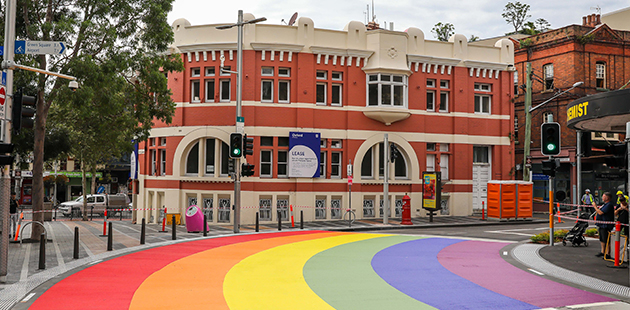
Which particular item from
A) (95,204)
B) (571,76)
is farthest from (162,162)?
(571,76)

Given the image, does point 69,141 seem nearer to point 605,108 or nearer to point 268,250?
point 268,250

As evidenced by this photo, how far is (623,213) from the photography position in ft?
41.5

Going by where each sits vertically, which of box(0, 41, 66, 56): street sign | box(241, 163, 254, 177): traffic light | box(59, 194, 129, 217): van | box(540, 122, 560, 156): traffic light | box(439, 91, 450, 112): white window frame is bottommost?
box(59, 194, 129, 217): van

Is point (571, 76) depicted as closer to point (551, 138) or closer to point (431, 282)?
point (551, 138)

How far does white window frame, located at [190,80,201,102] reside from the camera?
26.8 meters

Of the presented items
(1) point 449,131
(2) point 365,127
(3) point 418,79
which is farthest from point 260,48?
(1) point 449,131

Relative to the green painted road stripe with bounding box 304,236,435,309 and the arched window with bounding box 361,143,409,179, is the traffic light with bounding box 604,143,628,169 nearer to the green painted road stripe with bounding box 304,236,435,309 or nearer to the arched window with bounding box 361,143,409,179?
the green painted road stripe with bounding box 304,236,435,309

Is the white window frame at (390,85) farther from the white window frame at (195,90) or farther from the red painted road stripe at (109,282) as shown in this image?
the red painted road stripe at (109,282)

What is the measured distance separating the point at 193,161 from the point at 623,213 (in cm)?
1987

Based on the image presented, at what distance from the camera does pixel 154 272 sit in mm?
11852

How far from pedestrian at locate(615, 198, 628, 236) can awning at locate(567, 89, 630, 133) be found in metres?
1.98

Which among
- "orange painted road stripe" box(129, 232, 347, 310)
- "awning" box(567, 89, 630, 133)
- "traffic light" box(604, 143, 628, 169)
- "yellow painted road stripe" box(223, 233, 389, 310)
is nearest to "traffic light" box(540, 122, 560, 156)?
"awning" box(567, 89, 630, 133)

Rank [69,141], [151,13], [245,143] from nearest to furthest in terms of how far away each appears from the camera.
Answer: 1. [151,13]
2. [245,143]
3. [69,141]

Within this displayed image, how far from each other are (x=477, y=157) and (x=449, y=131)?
294 cm
